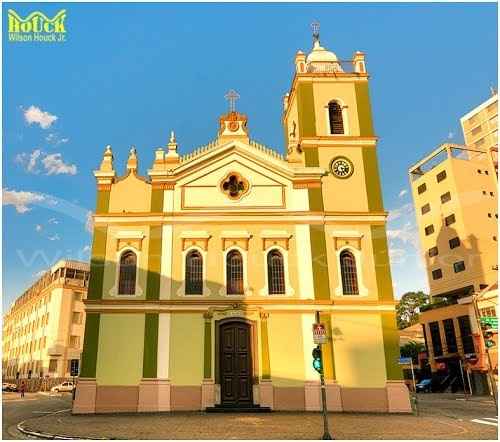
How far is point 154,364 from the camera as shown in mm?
21328

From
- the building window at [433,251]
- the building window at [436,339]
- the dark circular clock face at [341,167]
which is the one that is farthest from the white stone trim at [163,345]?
the building window at [433,251]

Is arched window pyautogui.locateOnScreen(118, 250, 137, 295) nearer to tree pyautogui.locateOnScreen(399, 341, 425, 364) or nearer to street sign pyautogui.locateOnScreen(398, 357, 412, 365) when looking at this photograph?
street sign pyautogui.locateOnScreen(398, 357, 412, 365)

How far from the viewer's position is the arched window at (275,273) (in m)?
22.8

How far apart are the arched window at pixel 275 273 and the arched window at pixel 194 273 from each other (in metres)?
3.36

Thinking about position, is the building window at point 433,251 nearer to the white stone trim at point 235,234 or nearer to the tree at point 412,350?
the tree at point 412,350

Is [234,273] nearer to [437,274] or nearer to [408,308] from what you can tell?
[437,274]

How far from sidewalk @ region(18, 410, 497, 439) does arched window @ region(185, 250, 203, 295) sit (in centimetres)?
561

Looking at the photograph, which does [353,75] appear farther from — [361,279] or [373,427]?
[373,427]

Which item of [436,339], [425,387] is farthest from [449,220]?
[425,387]

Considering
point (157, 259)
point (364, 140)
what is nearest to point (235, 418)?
point (157, 259)

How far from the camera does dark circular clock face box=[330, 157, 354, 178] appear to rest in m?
25.2

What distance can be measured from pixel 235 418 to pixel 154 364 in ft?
16.8

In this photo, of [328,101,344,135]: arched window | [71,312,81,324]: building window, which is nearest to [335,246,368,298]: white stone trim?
[328,101,344,135]: arched window

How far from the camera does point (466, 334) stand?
4831 cm
